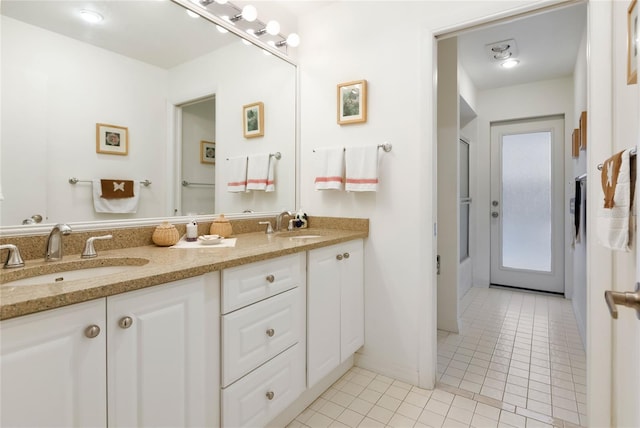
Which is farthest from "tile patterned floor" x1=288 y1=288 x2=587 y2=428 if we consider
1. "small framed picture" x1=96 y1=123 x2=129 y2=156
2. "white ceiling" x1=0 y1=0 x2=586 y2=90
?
"white ceiling" x1=0 y1=0 x2=586 y2=90

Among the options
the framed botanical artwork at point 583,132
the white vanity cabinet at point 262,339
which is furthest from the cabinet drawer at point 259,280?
the framed botanical artwork at point 583,132

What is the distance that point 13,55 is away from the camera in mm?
1188

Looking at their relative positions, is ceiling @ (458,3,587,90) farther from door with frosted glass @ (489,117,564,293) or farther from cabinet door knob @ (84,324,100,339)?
cabinet door knob @ (84,324,100,339)

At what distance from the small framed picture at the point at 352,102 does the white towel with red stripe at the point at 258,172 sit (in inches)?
22.8

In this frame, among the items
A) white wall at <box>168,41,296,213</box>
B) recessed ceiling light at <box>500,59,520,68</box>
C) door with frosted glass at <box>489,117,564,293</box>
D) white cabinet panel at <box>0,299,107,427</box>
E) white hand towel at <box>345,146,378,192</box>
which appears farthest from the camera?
door with frosted glass at <box>489,117,564,293</box>

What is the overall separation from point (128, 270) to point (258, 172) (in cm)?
127

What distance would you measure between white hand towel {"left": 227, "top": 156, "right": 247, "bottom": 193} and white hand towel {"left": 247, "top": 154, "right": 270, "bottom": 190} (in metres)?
0.04

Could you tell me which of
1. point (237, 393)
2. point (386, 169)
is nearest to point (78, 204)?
point (237, 393)

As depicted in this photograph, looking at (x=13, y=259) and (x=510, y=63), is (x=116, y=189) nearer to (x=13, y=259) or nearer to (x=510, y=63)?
(x=13, y=259)

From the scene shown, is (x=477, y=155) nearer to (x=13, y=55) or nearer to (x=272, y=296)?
(x=272, y=296)

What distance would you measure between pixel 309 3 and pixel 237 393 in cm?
235

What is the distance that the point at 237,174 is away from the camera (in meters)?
2.11

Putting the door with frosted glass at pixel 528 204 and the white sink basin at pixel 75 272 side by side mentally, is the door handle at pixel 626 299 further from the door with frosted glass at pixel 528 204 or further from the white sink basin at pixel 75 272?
the door with frosted glass at pixel 528 204

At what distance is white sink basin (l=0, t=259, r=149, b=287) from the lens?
1065 millimetres
